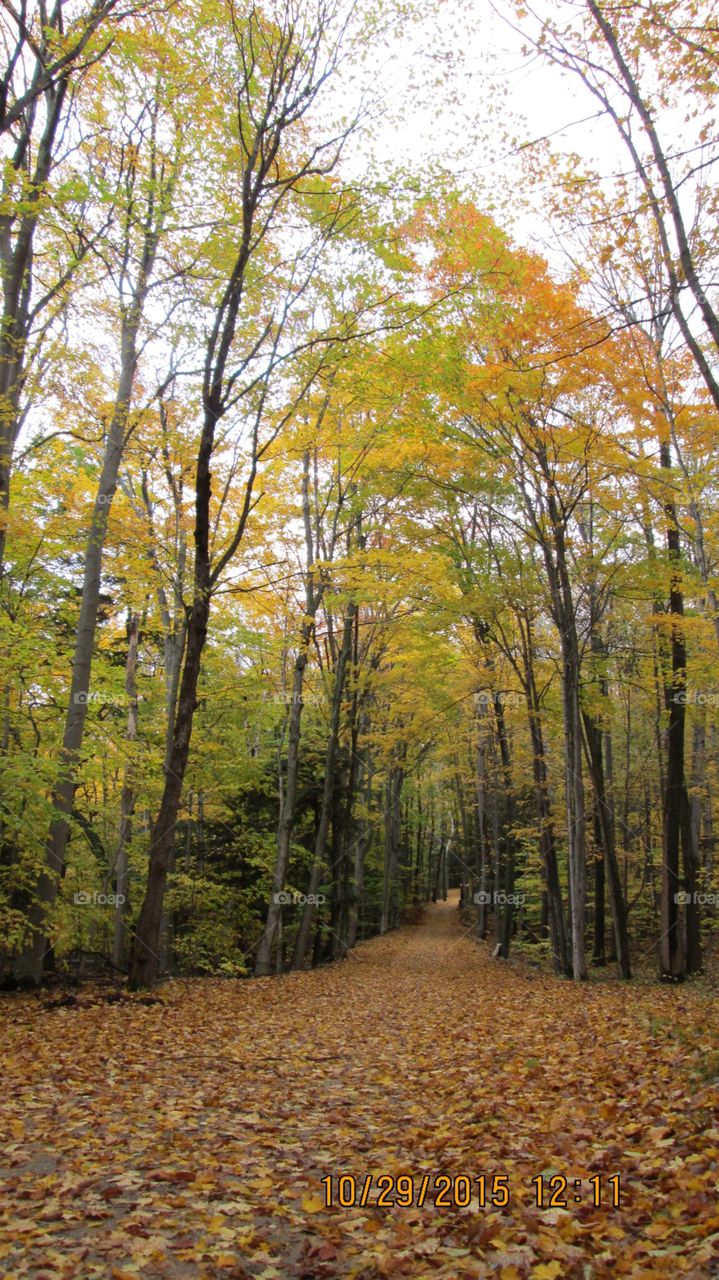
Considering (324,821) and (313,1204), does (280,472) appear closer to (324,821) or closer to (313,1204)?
(324,821)

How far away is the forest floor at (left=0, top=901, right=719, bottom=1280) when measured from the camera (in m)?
2.85

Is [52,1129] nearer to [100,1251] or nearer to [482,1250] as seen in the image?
[100,1251]

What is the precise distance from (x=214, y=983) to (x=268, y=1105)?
7495 mm

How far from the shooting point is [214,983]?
11914 mm

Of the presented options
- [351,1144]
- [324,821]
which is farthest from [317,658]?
[351,1144]

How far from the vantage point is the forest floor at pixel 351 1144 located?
285cm

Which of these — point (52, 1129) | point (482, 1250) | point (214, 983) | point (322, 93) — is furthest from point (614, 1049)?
point (322, 93)

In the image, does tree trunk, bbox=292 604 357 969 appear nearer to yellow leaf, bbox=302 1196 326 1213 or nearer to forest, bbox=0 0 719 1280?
forest, bbox=0 0 719 1280
